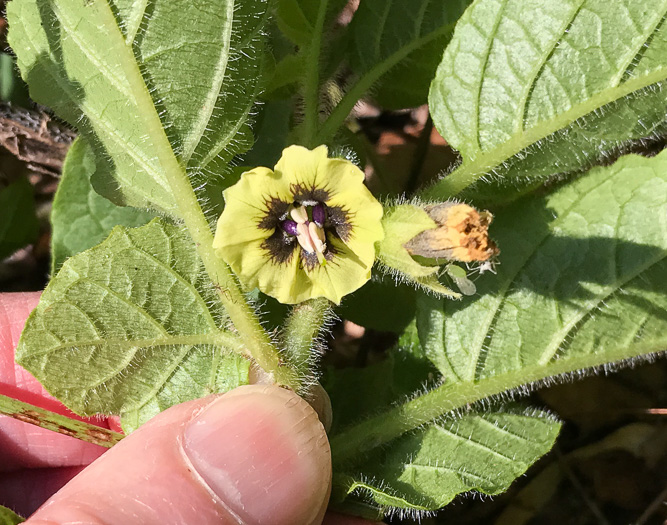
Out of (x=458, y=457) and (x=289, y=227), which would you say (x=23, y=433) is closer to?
(x=289, y=227)

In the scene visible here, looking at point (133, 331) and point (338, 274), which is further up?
point (338, 274)

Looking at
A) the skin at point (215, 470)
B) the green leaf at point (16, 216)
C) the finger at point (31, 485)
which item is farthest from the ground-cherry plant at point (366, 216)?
the green leaf at point (16, 216)

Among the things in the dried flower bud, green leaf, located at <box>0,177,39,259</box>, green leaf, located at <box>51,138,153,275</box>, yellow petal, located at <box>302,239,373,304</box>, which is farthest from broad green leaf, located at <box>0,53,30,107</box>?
the dried flower bud

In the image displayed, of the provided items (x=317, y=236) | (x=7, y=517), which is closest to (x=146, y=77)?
(x=317, y=236)

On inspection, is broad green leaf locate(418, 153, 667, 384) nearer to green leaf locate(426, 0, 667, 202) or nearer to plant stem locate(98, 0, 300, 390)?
green leaf locate(426, 0, 667, 202)

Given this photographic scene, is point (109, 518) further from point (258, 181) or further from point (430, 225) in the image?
point (430, 225)

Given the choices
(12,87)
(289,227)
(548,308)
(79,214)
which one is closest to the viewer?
(289,227)

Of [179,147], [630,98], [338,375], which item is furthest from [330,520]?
[630,98]
